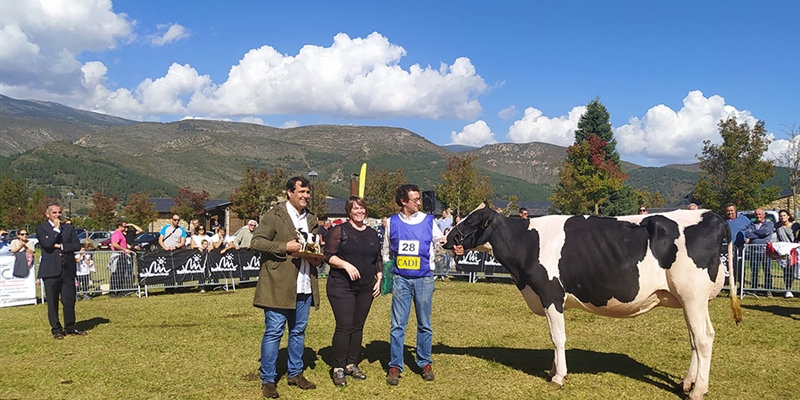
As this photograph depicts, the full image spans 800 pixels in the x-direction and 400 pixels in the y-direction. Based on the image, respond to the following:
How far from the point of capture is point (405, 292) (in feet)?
20.2

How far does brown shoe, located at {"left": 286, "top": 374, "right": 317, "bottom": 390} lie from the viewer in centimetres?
601

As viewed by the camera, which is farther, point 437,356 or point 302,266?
point 437,356

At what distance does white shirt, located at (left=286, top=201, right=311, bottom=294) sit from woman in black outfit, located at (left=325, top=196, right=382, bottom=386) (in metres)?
0.24

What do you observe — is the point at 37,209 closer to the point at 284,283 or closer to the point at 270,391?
the point at 270,391

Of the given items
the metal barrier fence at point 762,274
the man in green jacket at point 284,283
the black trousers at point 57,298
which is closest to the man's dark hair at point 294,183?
the man in green jacket at point 284,283

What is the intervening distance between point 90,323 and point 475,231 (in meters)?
7.54

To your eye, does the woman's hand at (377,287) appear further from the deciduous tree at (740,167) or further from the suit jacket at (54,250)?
the deciduous tree at (740,167)

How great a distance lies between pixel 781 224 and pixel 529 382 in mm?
10066

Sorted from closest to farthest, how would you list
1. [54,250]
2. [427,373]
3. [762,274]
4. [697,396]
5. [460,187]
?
[697,396]
[427,373]
[54,250]
[762,274]
[460,187]

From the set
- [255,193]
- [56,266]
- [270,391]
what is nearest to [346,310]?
[270,391]

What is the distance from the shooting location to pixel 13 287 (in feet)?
40.8

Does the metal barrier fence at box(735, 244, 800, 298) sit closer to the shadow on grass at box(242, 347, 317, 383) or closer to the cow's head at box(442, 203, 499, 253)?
the cow's head at box(442, 203, 499, 253)

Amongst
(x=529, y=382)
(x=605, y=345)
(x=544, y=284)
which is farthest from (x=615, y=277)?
(x=605, y=345)

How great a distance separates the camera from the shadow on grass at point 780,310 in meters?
9.98
